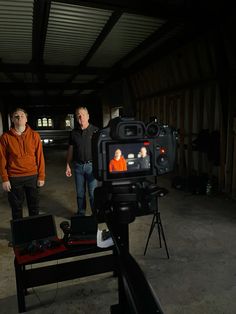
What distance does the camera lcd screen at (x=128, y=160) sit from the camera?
4.84 ft

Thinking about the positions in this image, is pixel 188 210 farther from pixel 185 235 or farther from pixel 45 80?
pixel 45 80

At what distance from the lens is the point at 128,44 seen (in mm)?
6121

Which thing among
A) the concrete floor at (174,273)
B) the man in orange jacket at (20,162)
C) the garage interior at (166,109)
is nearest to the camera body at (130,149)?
the garage interior at (166,109)

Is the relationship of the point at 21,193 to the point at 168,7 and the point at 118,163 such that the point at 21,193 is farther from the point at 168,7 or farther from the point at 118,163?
the point at 168,7

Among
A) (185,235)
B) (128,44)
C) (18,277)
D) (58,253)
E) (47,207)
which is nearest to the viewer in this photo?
(18,277)

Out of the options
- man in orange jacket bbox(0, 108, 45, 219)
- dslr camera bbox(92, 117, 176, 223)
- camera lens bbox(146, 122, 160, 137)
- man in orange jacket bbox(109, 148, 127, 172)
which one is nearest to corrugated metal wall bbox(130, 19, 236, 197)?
man in orange jacket bbox(0, 108, 45, 219)

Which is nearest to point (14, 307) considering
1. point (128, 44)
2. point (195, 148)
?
point (195, 148)

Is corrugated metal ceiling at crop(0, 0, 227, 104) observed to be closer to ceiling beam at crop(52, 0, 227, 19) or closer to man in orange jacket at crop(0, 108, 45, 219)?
ceiling beam at crop(52, 0, 227, 19)

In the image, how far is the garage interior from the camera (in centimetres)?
233

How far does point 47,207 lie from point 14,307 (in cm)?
253

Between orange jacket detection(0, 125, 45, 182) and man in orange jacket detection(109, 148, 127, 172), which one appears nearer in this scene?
man in orange jacket detection(109, 148, 127, 172)

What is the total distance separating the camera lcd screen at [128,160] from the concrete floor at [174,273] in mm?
1272

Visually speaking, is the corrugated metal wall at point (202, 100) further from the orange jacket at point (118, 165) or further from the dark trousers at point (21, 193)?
the orange jacket at point (118, 165)

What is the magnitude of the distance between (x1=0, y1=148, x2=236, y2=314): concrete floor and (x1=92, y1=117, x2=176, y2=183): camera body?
4.14 ft
